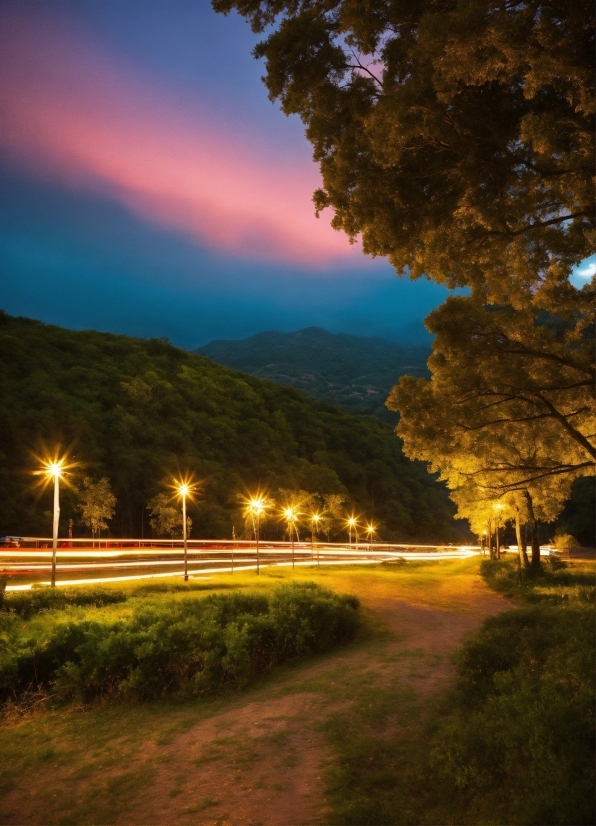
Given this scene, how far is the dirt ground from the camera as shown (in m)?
6.62

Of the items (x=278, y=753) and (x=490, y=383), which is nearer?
(x=278, y=753)

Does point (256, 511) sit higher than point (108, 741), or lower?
higher

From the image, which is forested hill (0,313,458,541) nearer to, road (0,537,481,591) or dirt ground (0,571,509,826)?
road (0,537,481,591)

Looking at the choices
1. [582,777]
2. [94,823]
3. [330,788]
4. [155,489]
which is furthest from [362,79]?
[155,489]

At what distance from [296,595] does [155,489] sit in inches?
1900

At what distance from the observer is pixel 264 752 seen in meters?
8.21

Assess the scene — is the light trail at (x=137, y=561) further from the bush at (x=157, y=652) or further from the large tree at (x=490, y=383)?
the large tree at (x=490, y=383)

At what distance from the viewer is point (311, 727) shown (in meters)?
9.02

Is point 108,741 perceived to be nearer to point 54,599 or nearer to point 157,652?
point 157,652

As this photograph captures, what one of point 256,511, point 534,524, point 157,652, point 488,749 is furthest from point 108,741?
point 256,511

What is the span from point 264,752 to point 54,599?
1292cm

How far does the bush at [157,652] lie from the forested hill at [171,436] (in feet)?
132

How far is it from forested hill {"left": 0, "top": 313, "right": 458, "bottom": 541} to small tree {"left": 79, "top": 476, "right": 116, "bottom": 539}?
1.70m

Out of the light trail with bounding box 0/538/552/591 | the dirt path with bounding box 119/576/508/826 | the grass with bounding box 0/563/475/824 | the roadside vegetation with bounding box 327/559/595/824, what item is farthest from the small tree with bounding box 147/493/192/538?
the roadside vegetation with bounding box 327/559/595/824
